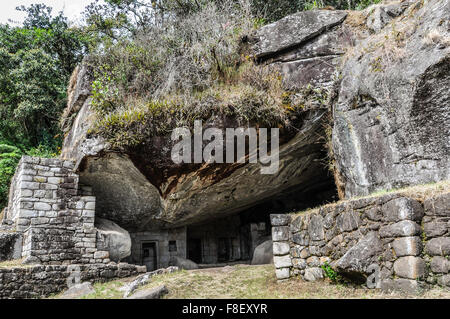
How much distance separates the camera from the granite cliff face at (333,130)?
5.37 meters

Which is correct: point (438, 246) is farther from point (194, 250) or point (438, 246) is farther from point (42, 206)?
point (194, 250)

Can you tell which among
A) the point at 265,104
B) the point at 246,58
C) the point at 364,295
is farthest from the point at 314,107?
the point at 364,295

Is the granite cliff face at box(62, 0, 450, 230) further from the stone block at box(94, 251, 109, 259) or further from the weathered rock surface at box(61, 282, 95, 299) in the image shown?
the weathered rock surface at box(61, 282, 95, 299)

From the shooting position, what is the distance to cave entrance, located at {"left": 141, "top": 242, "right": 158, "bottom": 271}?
11.3m

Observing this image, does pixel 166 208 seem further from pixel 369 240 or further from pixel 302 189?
pixel 369 240

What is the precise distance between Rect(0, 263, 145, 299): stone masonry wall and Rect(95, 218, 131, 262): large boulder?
0.82 meters

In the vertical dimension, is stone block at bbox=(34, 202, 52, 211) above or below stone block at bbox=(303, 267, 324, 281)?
above

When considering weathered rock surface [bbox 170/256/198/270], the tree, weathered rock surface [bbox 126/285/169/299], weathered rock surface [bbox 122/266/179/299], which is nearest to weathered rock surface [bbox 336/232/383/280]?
weathered rock surface [bbox 126/285/169/299]

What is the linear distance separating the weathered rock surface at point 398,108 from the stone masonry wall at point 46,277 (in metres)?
5.38

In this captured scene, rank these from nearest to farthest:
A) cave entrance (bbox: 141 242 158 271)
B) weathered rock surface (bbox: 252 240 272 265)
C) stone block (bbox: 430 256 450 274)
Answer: stone block (bbox: 430 256 450 274), weathered rock surface (bbox: 252 240 272 265), cave entrance (bbox: 141 242 158 271)

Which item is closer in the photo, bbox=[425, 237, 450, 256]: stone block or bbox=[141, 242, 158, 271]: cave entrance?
bbox=[425, 237, 450, 256]: stone block

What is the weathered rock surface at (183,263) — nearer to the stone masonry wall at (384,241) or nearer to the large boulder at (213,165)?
the large boulder at (213,165)

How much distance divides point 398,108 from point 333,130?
1583 mm

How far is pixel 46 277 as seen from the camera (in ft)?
21.9
